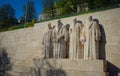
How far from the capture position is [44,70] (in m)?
11.7

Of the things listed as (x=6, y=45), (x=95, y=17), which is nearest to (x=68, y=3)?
(x=6, y=45)

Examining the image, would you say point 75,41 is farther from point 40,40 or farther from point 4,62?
point 4,62

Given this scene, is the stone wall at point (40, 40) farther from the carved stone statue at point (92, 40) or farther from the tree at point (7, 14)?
the tree at point (7, 14)

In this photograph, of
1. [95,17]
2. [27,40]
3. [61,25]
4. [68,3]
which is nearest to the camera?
[95,17]

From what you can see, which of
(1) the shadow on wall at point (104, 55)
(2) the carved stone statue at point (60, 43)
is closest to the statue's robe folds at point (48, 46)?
(2) the carved stone statue at point (60, 43)

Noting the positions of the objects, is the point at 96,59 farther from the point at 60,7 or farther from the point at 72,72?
the point at 60,7

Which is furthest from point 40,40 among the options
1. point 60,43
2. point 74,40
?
point 74,40

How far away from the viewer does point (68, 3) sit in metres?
24.2

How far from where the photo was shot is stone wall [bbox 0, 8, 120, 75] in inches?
397

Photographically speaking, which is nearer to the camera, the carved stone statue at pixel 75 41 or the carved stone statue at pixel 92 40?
the carved stone statue at pixel 92 40

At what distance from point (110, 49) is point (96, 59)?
2.51ft

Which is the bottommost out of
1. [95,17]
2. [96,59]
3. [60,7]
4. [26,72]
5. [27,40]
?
[26,72]

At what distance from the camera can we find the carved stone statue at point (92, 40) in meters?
10.3

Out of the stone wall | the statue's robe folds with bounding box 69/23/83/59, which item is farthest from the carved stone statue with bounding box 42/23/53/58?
the statue's robe folds with bounding box 69/23/83/59
